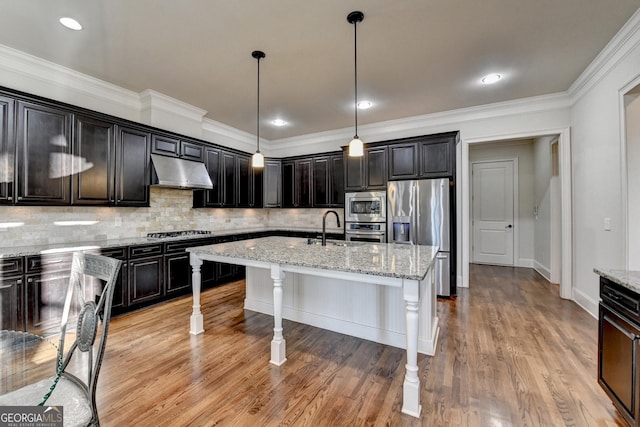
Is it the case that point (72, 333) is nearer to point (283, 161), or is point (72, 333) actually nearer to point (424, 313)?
point (424, 313)

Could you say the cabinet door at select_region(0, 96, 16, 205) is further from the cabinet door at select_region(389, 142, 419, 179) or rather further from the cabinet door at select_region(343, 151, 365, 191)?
the cabinet door at select_region(389, 142, 419, 179)

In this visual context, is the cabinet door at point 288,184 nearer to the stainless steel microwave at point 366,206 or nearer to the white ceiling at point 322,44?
the stainless steel microwave at point 366,206

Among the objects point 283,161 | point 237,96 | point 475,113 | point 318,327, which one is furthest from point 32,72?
point 475,113

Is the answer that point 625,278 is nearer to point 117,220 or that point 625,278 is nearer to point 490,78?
point 490,78

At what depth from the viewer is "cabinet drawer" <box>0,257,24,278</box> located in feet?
8.06

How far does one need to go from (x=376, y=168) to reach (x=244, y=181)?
8.53 ft

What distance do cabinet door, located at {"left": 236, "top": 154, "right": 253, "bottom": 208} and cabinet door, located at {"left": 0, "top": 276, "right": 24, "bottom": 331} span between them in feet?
10.4

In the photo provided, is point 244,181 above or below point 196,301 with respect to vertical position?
above

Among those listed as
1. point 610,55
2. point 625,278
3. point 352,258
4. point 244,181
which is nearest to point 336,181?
point 244,181

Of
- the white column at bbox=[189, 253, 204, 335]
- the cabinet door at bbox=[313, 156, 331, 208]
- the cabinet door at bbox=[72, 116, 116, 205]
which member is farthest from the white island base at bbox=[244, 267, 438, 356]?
the cabinet door at bbox=[313, 156, 331, 208]

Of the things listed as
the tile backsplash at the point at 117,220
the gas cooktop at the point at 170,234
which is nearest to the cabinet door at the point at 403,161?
the tile backsplash at the point at 117,220

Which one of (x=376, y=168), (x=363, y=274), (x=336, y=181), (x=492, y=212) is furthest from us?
(x=492, y=212)

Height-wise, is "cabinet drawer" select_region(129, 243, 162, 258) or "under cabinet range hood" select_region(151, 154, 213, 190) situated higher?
"under cabinet range hood" select_region(151, 154, 213, 190)

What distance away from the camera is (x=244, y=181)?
548cm
